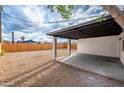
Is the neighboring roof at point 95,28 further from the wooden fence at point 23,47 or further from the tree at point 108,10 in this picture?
the wooden fence at point 23,47

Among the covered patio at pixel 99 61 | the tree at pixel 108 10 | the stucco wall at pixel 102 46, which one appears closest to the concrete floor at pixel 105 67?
the covered patio at pixel 99 61

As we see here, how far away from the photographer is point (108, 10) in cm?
398

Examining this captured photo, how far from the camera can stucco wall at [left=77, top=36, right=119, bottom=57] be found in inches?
447

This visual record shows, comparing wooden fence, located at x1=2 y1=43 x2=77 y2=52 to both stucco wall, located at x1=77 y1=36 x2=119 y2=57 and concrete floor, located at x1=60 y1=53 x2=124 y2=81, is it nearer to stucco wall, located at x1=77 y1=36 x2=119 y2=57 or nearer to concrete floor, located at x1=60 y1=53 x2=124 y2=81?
stucco wall, located at x1=77 y1=36 x2=119 y2=57

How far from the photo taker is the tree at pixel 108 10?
391cm

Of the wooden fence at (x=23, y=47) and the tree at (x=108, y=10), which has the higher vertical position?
the tree at (x=108, y=10)

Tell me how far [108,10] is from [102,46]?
9.33m

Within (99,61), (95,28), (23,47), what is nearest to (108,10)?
(95,28)

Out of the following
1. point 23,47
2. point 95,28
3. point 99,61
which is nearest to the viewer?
point 95,28

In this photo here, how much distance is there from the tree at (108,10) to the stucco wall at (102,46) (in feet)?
23.9

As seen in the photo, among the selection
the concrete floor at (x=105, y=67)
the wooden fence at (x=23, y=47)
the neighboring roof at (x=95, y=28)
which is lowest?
the concrete floor at (x=105, y=67)

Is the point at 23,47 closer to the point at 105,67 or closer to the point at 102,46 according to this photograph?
the point at 102,46

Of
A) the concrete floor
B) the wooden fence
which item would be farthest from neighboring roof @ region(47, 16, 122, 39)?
the wooden fence

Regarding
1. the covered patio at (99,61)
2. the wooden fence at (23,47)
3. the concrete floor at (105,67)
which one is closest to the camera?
the concrete floor at (105,67)
